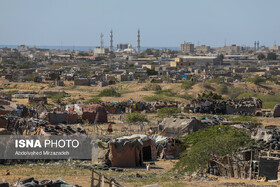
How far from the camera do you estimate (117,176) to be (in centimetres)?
1273

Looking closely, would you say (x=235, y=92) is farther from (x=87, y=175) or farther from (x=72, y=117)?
(x=87, y=175)

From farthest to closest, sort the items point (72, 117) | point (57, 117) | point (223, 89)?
1. point (223, 89)
2. point (72, 117)
3. point (57, 117)

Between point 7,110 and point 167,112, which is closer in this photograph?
point 7,110

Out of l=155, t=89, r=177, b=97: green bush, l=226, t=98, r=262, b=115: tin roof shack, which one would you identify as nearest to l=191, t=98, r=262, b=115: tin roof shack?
l=226, t=98, r=262, b=115: tin roof shack

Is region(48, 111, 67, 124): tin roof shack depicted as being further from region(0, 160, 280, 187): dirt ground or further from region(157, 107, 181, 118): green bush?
region(0, 160, 280, 187): dirt ground

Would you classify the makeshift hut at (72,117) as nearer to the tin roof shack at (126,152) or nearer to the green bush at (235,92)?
the tin roof shack at (126,152)

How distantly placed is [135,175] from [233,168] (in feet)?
8.51

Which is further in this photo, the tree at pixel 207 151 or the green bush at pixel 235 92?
the green bush at pixel 235 92

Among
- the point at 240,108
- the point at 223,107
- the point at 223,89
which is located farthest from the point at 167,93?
the point at 240,108

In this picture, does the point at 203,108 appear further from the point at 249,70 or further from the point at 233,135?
the point at 249,70

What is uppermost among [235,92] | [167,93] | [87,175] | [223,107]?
[87,175]

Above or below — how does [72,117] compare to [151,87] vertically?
above

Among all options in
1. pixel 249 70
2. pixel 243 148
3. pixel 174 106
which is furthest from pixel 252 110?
pixel 249 70

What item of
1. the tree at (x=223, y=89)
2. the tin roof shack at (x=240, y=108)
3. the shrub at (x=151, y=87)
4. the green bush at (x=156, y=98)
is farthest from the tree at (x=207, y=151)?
the shrub at (x=151, y=87)
